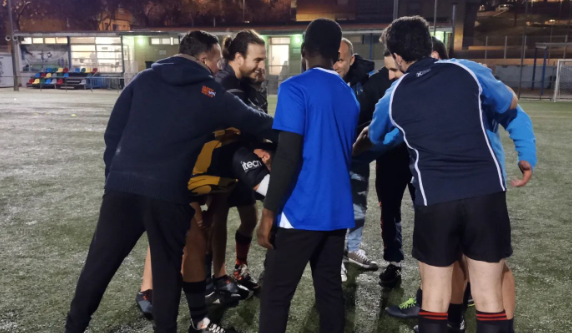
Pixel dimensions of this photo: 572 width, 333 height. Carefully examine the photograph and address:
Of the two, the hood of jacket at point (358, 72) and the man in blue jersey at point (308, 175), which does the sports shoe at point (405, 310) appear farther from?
the hood of jacket at point (358, 72)

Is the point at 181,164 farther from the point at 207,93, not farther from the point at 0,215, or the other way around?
the point at 0,215

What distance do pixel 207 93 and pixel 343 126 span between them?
0.75 metres

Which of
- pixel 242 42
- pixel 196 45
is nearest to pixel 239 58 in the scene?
pixel 242 42

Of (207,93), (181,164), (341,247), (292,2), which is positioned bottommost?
(341,247)

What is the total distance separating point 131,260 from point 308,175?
270 centimetres

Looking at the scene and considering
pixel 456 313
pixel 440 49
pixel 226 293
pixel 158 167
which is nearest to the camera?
pixel 158 167

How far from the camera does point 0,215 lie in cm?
573

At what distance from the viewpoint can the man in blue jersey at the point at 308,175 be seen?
2.29 m

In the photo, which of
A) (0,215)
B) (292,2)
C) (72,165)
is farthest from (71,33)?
(0,215)

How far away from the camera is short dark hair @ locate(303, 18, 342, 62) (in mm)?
2443

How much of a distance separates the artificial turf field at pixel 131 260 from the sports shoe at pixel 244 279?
0.61 feet

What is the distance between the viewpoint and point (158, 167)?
2.51 metres

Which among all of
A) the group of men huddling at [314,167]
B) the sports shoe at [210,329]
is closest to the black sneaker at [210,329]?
the sports shoe at [210,329]

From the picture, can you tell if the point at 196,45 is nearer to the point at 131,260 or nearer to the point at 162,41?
the point at 131,260
